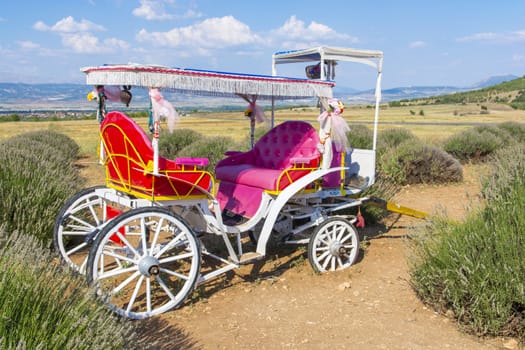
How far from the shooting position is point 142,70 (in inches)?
167

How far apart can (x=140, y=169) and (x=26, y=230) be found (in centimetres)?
202

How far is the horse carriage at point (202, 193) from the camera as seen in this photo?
454cm

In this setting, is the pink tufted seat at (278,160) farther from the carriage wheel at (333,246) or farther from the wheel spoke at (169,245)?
the wheel spoke at (169,245)

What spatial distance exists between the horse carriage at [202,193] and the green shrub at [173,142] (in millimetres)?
7736

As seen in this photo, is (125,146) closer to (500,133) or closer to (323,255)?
(323,255)

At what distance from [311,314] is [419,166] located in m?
7.58

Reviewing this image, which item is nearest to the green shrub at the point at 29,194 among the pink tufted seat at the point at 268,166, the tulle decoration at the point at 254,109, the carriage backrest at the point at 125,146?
the carriage backrest at the point at 125,146

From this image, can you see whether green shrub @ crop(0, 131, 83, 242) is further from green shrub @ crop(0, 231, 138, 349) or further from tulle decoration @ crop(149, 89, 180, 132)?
green shrub @ crop(0, 231, 138, 349)

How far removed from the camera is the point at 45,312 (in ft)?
9.08

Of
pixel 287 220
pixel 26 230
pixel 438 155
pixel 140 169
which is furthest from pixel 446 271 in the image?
pixel 438 155

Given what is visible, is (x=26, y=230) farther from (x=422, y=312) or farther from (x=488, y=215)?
(x=488, y=215)

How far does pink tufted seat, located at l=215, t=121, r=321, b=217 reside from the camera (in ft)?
18.7

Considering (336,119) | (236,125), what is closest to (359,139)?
(336,119)

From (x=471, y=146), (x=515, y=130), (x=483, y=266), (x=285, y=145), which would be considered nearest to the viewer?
(x=483, y=266)
